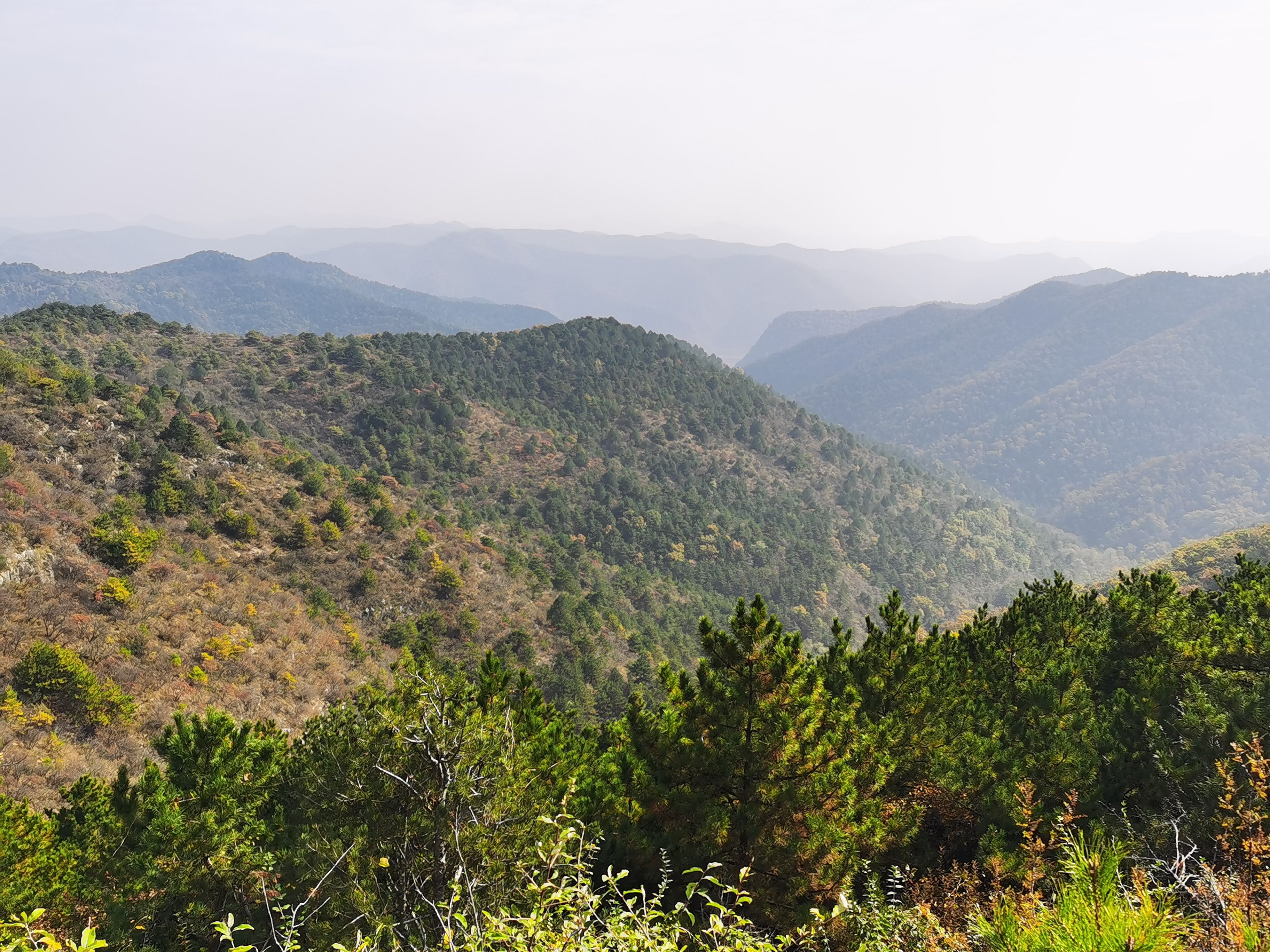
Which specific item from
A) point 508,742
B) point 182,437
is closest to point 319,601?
point 182,437

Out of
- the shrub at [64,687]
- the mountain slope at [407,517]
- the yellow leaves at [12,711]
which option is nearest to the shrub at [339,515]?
the mountain slope at [407,517]

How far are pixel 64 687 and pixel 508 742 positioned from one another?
77.4ft

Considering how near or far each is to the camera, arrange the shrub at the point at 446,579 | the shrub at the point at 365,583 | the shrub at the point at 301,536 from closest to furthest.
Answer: the shrub at the point at 301,536
the shrub at the point at 365,583
the shrub at the point at 446,579

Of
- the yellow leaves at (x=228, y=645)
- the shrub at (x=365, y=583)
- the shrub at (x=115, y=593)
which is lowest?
the shrub at (x=365, y=583)

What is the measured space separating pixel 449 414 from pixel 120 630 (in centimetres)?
6692

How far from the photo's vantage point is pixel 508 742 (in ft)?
28.7

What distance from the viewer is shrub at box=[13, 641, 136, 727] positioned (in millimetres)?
22781

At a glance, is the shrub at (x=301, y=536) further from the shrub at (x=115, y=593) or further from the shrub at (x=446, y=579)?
A: the shrub at (x=115, y=593)

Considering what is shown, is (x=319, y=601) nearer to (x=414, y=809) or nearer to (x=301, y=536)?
(x=301, y=536)

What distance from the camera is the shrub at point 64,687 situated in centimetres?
2278

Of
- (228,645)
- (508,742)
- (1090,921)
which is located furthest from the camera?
(228,645)

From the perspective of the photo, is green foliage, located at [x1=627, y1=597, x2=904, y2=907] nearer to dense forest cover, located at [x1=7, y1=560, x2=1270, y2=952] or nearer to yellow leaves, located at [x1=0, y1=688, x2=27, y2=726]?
dense forest cover, located at [x1=7, y1=560, x2=1270, y2=952]

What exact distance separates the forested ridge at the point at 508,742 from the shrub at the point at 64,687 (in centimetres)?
10

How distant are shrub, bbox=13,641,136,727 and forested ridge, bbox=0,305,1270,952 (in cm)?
10
